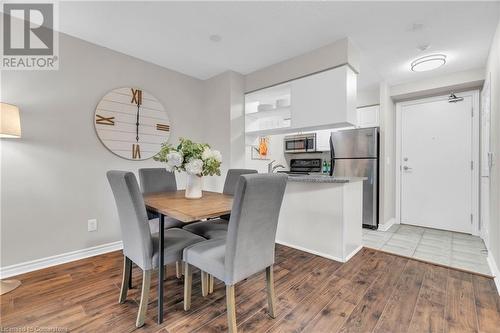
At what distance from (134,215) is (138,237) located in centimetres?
15

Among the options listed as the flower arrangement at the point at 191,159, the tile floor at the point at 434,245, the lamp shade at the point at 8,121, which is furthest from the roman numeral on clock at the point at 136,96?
the tile floor at the point at 434,245

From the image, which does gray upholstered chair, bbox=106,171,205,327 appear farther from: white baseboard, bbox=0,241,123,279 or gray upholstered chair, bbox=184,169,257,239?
white baseboard, bbox=0,241,123,279

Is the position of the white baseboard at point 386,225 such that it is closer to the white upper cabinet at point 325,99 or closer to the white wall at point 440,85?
the white upper cabinet at point 325,99

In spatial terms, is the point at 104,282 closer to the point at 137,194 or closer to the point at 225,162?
the point at 137,194

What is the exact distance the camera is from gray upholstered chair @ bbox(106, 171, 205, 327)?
1364 mm

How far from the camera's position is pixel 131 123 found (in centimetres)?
285

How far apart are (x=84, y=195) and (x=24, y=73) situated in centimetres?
129

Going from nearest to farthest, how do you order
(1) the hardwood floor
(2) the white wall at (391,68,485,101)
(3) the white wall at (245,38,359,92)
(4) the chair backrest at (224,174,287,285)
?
(4) the chair backrest at (224,174,287,285)
(1) the hardwood floor
(3) the white wall at (245,38,359,92)
(2) the white wall at (391,68,485,101)

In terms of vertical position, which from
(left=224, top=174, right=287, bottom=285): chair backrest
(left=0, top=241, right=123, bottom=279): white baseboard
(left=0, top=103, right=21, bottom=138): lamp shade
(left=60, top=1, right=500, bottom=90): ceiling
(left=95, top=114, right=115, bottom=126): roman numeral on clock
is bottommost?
(left=0, top=241, right=123, bottom=279): white baseboard

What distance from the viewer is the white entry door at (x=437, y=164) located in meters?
3.39

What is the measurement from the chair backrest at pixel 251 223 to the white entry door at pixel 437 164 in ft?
11.4

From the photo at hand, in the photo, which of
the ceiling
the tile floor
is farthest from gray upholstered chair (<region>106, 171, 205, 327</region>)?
the tile floor

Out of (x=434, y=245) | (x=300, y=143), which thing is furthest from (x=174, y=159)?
(x=434, y=245)

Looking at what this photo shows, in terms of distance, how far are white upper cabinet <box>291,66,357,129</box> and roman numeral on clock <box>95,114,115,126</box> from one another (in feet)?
7.28
